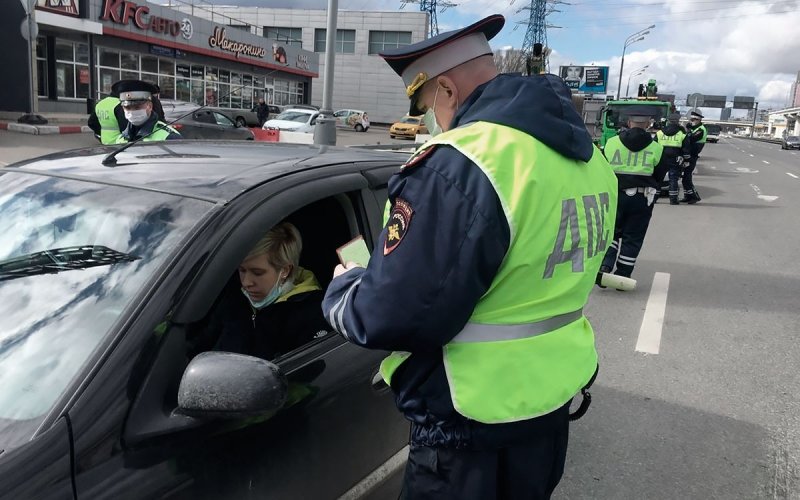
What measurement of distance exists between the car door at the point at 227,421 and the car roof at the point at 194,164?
89 mm

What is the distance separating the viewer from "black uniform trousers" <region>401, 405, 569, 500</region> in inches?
60.4

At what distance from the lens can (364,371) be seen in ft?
6.79

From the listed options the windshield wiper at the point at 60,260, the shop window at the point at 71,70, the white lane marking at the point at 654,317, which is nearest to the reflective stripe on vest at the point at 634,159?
the white lane marking at the point at 654,317

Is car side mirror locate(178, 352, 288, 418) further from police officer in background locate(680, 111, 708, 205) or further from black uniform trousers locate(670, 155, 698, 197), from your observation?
police officer in background locate(680, 111, 708, 205)

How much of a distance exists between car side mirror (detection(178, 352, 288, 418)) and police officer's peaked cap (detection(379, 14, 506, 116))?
2.80 feet

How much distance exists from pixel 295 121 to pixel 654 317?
69.1 ft

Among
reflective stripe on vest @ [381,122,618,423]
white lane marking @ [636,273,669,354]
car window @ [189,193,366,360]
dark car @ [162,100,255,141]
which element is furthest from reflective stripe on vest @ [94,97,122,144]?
dark car @ [162,100,255,141]

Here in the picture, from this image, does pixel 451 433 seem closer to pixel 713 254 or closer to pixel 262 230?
pixel 262 230

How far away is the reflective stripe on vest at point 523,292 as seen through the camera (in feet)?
4.64

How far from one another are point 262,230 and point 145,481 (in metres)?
0.73

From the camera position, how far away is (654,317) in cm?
571

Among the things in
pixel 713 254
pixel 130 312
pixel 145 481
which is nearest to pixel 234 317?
pixel 130 312

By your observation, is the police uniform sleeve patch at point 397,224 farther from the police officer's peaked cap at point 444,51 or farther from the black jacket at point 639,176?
the black jacket at point 639,176

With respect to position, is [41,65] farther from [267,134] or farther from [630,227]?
[630,227]
